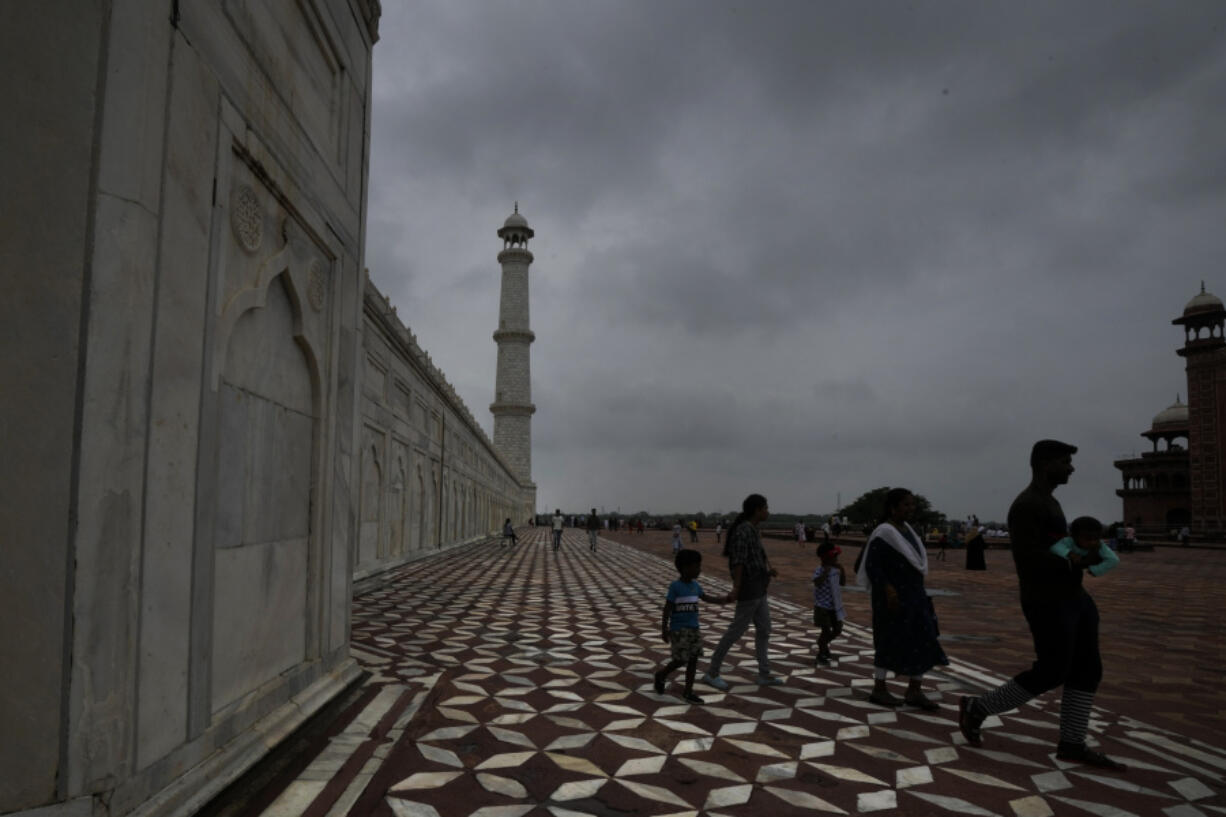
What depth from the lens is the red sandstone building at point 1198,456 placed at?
34.4 meters

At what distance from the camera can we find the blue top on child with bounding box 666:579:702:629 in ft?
14.9

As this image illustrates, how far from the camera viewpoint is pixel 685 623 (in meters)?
4.56

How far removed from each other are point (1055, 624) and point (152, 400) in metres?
3.94

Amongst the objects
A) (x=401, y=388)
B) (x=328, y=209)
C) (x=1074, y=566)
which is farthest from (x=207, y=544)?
(x=401, y=388)

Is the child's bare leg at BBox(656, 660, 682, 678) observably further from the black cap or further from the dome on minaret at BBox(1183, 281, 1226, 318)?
the dome on minaret at BBox(1183, 281, 1226, 318)

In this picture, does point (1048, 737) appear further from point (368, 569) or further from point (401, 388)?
point (401, 388)

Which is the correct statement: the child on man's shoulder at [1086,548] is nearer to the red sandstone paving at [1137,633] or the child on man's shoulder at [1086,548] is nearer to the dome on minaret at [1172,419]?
the red sandstone paving at [1137,633]

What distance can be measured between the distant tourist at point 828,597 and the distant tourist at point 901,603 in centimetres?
100

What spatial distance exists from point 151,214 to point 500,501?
33497mm

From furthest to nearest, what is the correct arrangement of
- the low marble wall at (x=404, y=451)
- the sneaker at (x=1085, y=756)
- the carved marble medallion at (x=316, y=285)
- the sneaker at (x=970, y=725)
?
1. the low marble wall at (x=404, y=451)
2. the carved marble medallion at (x=316, y=285)
3. the sneaker at (x=970, y=725)
4. the sneaker at (x=1085, y=756)

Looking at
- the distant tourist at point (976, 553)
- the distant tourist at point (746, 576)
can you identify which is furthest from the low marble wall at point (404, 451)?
the distant tourist at point (976, 553)

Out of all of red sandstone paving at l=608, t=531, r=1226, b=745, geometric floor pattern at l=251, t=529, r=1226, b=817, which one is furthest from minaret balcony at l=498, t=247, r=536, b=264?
geometric floor pattern at l=251, t=529, r=1226, b=817

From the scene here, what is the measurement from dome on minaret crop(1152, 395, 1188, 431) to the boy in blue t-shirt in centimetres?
4856

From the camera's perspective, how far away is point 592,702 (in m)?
4.43
